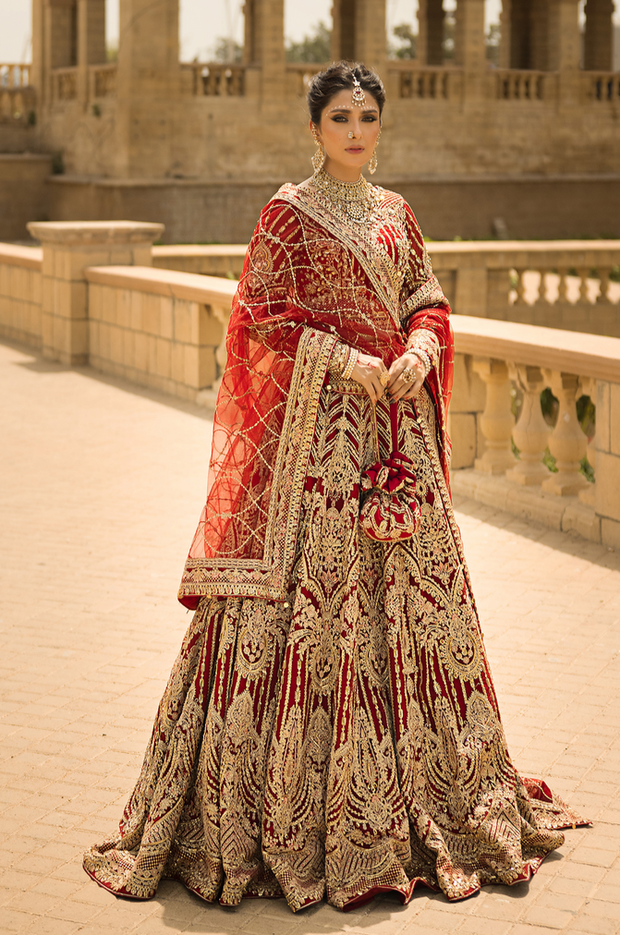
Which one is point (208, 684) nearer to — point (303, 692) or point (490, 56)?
point (303, 692)

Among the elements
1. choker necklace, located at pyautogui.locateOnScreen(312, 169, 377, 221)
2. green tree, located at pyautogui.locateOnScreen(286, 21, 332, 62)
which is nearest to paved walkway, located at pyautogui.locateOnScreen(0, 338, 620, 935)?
choker necklace, located at pyautogui.locateOnScreen(312, 169, 377, 221)

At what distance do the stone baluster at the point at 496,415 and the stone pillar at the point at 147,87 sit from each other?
18.6m

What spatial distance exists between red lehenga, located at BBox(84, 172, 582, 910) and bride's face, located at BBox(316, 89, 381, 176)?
5.0 inches

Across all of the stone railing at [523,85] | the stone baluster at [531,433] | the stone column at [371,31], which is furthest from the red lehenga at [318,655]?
the stone railing at [523,85]

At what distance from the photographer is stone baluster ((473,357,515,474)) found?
273 inches

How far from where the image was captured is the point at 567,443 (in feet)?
20.9

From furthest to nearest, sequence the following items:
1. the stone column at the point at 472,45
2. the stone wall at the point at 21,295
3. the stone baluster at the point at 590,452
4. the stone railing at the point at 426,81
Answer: the stone column at the point at 472,45, the stone railing at the point at 426,81, the stone wall at the point at 21,295, the stone baluster at the point at 590,452

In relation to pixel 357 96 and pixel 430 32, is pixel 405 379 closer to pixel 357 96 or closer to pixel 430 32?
pixel 357 96

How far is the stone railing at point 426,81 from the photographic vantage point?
1057 inches

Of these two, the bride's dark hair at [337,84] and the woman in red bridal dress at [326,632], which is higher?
the bride's dark hair at [337,84]

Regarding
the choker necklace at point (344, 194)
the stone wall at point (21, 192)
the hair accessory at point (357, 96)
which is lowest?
the choker necklace at point (344, 194)

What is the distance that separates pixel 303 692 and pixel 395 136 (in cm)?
2498

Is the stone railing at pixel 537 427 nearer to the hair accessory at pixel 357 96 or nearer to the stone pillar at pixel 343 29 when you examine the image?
the hair accessory at pixel 357 96

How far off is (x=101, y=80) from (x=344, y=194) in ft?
78.7
